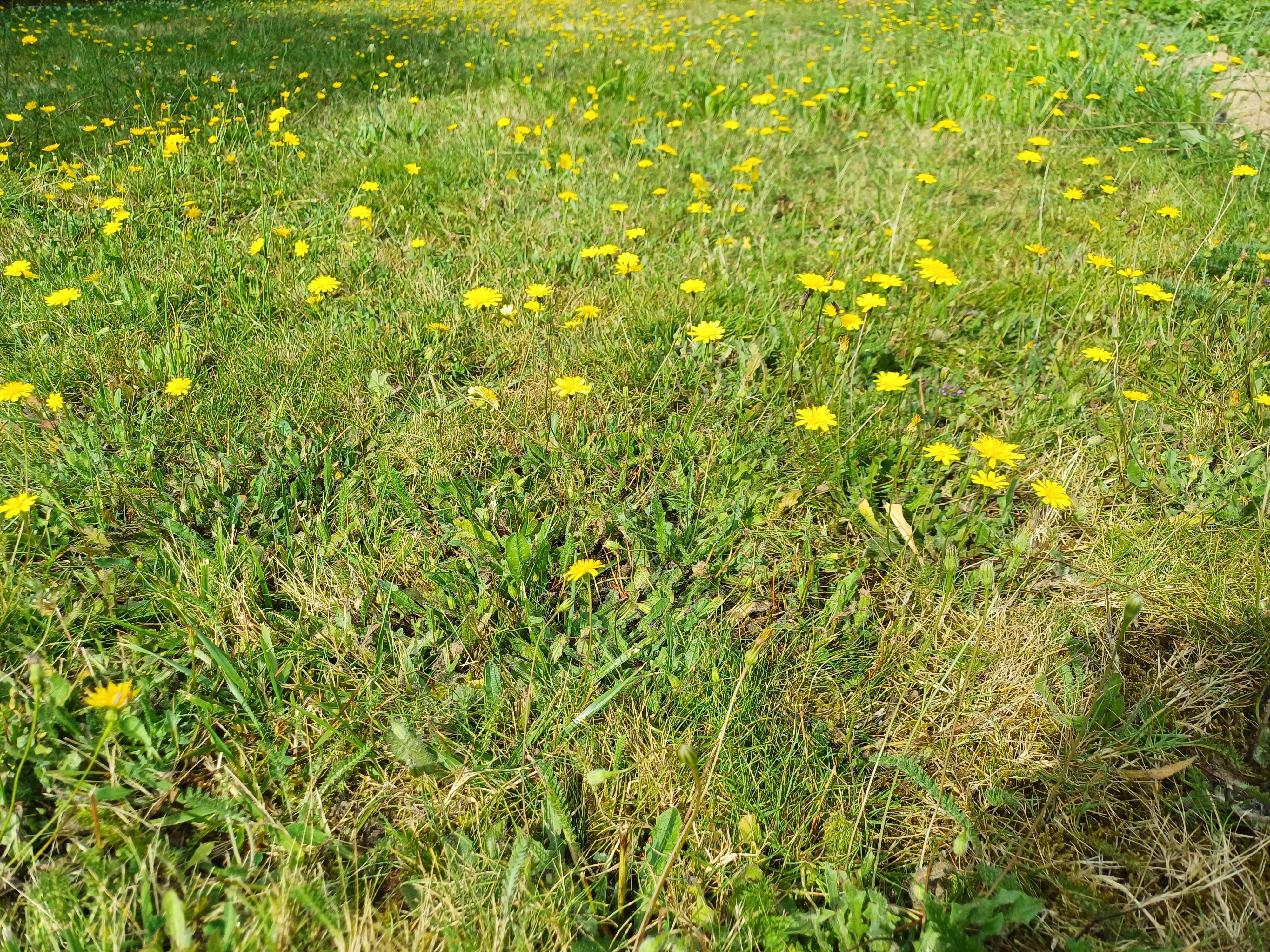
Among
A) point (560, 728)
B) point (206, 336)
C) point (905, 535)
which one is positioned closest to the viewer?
point (560, 728)

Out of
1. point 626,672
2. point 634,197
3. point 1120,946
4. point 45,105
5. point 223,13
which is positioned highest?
point 223,13

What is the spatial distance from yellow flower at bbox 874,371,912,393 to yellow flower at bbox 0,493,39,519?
2.03 m

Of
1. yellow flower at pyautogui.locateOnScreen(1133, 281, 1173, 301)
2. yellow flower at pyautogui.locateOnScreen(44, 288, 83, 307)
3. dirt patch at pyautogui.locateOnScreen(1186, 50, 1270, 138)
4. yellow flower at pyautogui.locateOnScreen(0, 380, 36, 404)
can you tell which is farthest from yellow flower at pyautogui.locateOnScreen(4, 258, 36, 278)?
dirt patch at pyautogui.locateOnScreen(1186, 50, 1270, 138)

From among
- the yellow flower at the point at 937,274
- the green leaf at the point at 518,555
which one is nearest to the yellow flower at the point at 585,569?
the green leaf at the point at 518,555

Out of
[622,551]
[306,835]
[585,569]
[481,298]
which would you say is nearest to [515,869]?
[306,835]

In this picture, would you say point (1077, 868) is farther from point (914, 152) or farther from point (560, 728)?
point (914, 152)

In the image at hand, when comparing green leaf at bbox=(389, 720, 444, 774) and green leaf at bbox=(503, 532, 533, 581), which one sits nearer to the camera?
green leaf at bbox=(389, 720, 444, 774)

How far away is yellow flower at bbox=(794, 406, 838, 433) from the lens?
1.83 m

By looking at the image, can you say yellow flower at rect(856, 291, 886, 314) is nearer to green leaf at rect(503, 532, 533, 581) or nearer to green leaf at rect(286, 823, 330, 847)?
green leaf at rect(503, 532, 533, 581)

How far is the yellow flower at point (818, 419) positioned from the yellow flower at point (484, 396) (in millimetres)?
844

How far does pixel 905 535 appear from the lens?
1728mm

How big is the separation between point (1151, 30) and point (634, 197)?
5.58m

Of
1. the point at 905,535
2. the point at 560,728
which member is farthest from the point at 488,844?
the point at 905,535

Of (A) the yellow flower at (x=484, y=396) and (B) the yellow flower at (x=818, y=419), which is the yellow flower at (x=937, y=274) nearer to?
(B) the yellow flower at (x=818, y=419)
